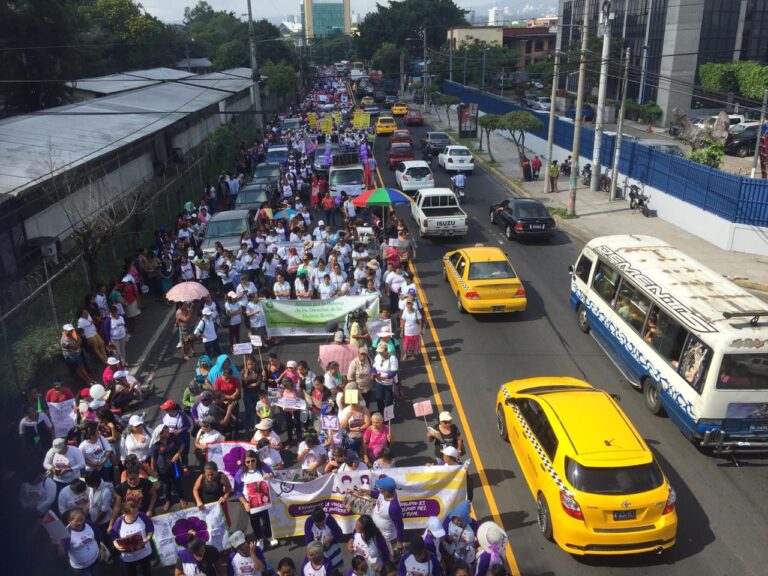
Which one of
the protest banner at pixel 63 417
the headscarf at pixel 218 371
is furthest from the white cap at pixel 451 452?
Answer: the protest banner at pixel 63 417

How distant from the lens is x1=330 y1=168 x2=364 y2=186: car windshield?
90.8 feet

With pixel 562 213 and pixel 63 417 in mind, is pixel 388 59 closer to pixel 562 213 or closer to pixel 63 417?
pixel 562 213

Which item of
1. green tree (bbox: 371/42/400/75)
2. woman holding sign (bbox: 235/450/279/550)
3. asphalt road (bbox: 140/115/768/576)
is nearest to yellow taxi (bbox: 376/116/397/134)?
asphalt road (bbox: 140/115/768/576)

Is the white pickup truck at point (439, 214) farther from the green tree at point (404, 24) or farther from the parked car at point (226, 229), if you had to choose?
the green tree at point (404, 24)

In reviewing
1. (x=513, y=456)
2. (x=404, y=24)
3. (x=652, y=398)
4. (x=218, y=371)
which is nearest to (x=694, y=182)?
(x=652, y=398)

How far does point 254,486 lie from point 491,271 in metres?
9.61

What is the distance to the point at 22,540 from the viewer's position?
7914 millimetres

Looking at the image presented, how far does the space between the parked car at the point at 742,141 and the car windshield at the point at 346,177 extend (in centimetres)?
2548

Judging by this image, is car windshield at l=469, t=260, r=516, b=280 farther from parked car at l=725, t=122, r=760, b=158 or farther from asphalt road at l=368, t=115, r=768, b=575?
parked car at l=725, t=122, r=760, b=158

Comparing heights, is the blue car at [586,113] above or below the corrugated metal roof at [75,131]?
below

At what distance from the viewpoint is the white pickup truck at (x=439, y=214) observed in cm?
2277

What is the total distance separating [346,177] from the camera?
27.9 meters

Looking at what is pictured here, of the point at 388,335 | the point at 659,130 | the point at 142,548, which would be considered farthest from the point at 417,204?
the point at 659,130

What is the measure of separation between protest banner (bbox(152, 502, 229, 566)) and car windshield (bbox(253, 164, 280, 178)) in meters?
24.6
